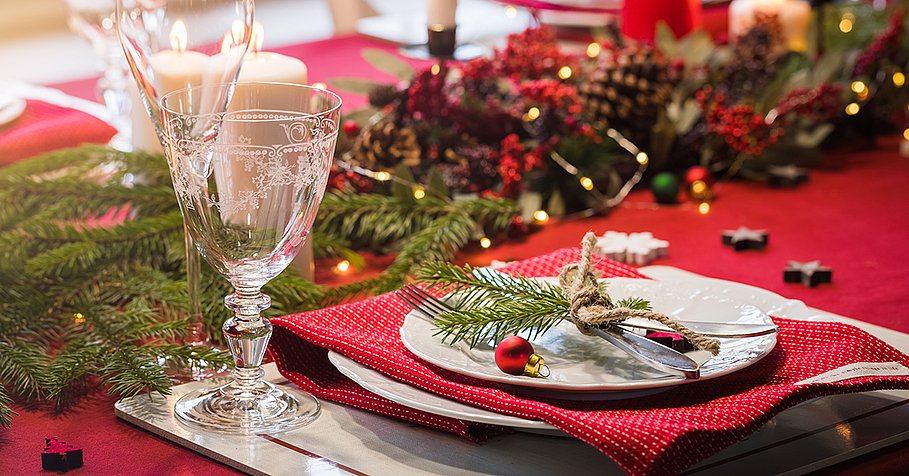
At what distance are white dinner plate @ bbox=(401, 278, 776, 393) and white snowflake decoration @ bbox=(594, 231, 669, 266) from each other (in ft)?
0.87

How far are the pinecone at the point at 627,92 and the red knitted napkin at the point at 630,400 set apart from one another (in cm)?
61

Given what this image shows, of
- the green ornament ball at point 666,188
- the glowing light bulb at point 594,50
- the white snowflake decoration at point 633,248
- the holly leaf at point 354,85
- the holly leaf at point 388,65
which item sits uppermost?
the glowing light bulb at point 594,50

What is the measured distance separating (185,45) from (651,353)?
1.26 feet

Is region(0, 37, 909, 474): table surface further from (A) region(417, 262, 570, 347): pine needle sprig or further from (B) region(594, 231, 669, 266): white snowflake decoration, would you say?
(A) region(417, 262, 570, 347): pine needle sprig

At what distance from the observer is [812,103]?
1.38 metres

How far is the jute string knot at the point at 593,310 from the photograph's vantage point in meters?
0.63

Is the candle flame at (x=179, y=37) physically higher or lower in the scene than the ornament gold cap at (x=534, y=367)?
higher

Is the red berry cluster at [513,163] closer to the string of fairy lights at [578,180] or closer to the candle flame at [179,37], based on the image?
the string of fairy lights at [578,180]

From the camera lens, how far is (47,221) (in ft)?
3.37

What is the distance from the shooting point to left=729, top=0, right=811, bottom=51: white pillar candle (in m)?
1.61

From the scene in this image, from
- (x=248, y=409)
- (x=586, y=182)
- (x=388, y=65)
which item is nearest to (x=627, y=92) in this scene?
(x=586, y=182)

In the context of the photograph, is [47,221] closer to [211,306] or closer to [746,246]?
[211,306]

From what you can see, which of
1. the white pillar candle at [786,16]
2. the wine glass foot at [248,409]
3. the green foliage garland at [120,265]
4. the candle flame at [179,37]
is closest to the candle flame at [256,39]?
the candle flame at [179,37]

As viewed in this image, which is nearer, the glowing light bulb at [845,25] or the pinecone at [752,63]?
the pinecone at [752,63]
